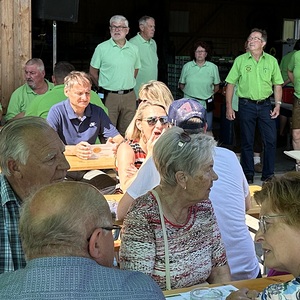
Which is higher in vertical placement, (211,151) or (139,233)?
(211,151)

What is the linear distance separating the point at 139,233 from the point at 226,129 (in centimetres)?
684

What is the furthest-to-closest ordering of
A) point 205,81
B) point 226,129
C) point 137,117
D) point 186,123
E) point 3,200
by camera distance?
point 226,129 < point 205,81 < point 137,117 < point 186,123 < point 3,200

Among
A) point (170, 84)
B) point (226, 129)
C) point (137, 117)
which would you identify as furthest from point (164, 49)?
point (137, 117)

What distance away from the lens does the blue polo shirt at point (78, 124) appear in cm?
495

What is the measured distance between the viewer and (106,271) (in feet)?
5.09

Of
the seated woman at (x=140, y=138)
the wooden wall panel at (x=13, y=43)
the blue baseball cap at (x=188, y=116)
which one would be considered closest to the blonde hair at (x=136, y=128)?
the seated woman at (x=140, y=138)

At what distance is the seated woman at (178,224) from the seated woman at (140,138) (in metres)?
1.20

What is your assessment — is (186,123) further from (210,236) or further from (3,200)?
(3,200)

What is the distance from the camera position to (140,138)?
3.92m

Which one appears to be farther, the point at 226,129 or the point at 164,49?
the point at 164,49

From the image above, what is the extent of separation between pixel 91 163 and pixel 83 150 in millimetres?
133

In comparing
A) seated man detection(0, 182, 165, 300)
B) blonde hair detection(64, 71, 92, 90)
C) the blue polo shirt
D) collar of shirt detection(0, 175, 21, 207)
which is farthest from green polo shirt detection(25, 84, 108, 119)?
seated man detection(0, 182, 165, 300)

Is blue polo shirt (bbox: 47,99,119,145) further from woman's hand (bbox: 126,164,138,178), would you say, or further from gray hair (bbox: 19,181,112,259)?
gray hair (bbox: 19,181,112,259)

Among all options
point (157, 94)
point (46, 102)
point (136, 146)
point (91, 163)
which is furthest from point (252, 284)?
point (46, 102)
